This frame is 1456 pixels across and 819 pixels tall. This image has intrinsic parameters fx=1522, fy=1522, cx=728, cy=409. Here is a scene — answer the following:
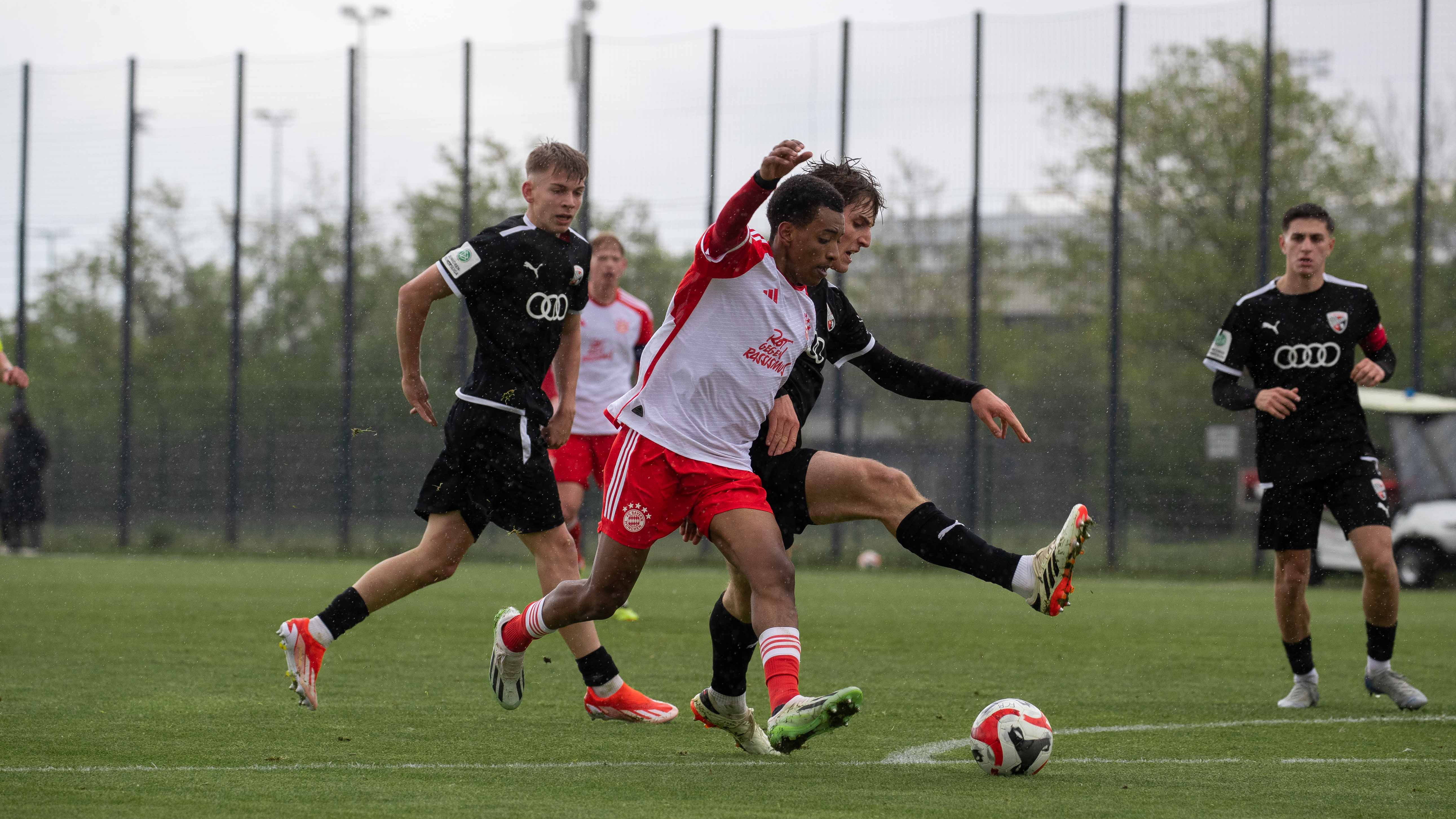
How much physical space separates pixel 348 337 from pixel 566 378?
14444 mm

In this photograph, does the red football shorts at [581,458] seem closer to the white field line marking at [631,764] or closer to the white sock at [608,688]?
the white sock at [608,688]

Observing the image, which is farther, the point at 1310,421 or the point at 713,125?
the point at 713,125

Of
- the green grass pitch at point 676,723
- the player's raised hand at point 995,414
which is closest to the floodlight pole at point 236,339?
the green grass pitch at point 676,723

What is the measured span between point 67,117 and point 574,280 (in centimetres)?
1803

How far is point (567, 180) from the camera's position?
5.27 m

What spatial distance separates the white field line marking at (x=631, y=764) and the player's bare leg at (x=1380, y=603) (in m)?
1.40

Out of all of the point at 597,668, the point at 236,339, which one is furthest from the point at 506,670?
the point at 236,339

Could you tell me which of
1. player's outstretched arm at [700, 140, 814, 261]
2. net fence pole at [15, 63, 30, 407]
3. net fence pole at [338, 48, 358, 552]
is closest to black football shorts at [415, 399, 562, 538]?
player's outstretched arm at [700, 140, 814, 261]

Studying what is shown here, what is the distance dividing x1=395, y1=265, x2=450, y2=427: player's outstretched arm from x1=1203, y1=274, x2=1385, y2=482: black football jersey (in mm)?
3161

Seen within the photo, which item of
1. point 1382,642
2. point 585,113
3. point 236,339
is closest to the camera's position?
point 1382,642

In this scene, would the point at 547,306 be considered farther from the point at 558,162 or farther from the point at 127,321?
the point at 127,321

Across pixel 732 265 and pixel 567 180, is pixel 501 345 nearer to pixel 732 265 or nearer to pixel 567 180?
pixel 567 180

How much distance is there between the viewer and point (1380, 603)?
240 inches

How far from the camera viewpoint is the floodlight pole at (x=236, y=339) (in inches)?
760
